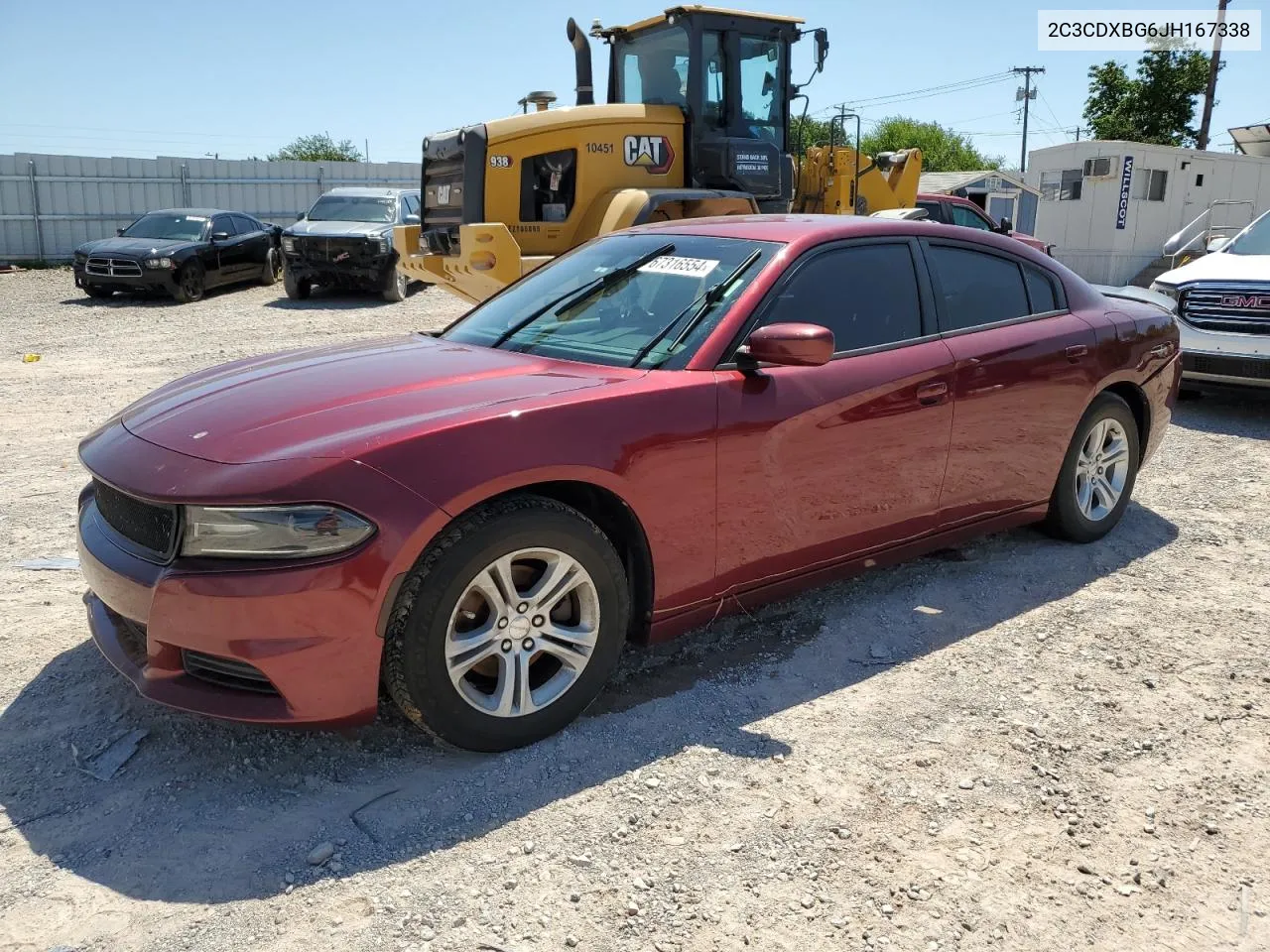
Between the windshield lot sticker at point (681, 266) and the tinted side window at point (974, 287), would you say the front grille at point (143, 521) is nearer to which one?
the windshield lot sticker at point (681, 266)

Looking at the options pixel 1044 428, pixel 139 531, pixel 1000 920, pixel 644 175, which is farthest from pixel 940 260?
pixel 644 175

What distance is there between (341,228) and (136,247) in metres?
3.27

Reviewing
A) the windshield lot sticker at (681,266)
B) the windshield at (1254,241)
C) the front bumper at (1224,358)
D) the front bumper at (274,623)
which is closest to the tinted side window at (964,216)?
the windshield at (1254,241)

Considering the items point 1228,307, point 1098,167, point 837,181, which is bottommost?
point 1228,307

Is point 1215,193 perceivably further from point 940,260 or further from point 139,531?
point 139,531

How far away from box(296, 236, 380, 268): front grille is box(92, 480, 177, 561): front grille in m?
12.9

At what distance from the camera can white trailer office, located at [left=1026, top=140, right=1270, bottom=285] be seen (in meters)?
18.5

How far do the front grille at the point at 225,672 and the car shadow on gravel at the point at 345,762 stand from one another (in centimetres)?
35

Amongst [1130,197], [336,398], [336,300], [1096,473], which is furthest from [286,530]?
[1130,197]

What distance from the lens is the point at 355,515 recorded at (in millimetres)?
2711

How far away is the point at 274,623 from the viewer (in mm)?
2672

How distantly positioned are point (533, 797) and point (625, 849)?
0.35 metres

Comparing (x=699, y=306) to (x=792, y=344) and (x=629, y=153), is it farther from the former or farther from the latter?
(x=629, y=153)

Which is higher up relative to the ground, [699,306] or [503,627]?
[699,306]
